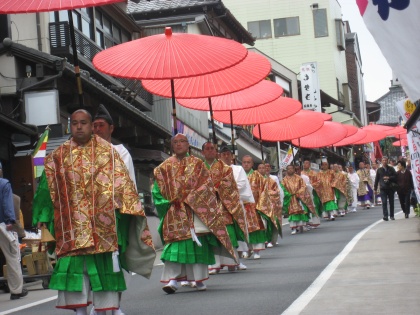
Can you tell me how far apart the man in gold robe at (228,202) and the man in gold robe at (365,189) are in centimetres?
2415

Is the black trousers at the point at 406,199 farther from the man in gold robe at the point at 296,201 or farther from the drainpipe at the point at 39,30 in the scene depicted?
the drainpipe at the point at 39,30

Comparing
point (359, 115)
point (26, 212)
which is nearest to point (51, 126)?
point (26, 212)

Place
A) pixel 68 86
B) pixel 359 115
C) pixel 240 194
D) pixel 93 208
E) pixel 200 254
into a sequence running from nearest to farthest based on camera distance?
pixel 93 208, pixel 200 254, pixel 240 194, pixel 68 86, pixel 359 115

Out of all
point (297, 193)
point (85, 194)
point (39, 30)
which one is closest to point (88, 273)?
point (85, 194)

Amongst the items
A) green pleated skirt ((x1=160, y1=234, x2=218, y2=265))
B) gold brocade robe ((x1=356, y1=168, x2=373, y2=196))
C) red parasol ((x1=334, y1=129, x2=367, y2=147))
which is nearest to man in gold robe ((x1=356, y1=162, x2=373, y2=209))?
gold brocade robe ((x1=356, y1=168, x2=373, y2=196))

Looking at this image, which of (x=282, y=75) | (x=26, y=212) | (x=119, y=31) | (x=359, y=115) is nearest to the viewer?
(x=26, y=212)

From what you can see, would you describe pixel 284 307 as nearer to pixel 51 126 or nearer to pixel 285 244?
pixel 285 244

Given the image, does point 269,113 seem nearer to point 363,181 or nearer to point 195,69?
point 195,69

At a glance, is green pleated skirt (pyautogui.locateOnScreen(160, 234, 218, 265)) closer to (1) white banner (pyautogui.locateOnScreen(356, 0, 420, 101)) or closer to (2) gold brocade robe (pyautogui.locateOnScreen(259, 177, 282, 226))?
(2) gold brocade robe (pyautogui.locateOnScreen(259, 177, 282, 226))

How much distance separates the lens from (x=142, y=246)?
24.1 feet

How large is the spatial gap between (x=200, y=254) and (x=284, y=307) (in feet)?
8.44

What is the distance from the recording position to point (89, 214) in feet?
23.4

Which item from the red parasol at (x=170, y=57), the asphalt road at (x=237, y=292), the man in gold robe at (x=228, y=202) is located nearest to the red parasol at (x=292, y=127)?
the asphalt road at (x=237, y=292)

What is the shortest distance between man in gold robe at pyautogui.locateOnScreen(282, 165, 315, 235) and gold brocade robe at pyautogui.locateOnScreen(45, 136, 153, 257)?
52.6 ft
